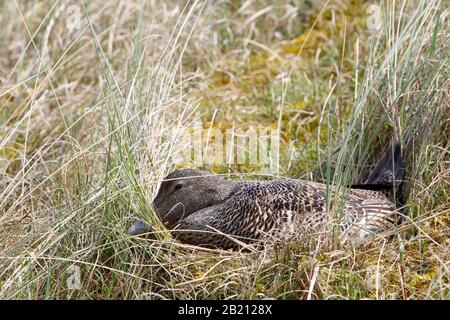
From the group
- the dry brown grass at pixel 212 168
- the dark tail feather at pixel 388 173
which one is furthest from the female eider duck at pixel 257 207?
the dry brown grass at pixel 212 168

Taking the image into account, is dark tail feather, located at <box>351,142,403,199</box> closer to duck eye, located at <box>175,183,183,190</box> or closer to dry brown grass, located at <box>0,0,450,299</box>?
dry brown grass, located at <box>0,0,450,299</box>

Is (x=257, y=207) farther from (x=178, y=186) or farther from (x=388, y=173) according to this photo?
(x=388, y=173)

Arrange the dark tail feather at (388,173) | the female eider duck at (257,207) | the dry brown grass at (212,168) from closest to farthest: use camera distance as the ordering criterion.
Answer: the dry brown grass at (212,168) → the female eider duck at (257,207) → the dark tail feather at (388,173)

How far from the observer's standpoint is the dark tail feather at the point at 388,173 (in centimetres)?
491

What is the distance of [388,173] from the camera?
5004 mm

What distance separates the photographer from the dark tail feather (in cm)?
491

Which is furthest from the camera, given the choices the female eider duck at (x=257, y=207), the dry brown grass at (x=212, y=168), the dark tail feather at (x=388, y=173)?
the dark tail feather at (x=388, y=173)

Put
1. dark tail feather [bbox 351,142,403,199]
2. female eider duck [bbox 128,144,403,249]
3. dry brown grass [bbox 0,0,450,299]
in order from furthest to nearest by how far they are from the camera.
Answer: dark tail feather [bbox 351,142,403,199], female eider duck [bbox 128,144,403,249], dry brown grass [bbox 0,0,450,299]

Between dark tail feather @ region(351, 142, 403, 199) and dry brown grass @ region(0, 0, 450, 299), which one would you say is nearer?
dry brown grass @ region(0, 0, 450, 299)

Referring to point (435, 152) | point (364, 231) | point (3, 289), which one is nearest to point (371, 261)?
point (364, 231)

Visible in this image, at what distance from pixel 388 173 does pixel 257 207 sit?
0.84m

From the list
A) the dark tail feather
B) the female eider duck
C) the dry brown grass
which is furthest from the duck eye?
the dark tail feather

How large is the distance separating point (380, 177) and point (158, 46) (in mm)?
2405

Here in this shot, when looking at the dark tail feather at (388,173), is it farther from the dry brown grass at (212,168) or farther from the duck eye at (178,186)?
the duck eye at (178,186)
